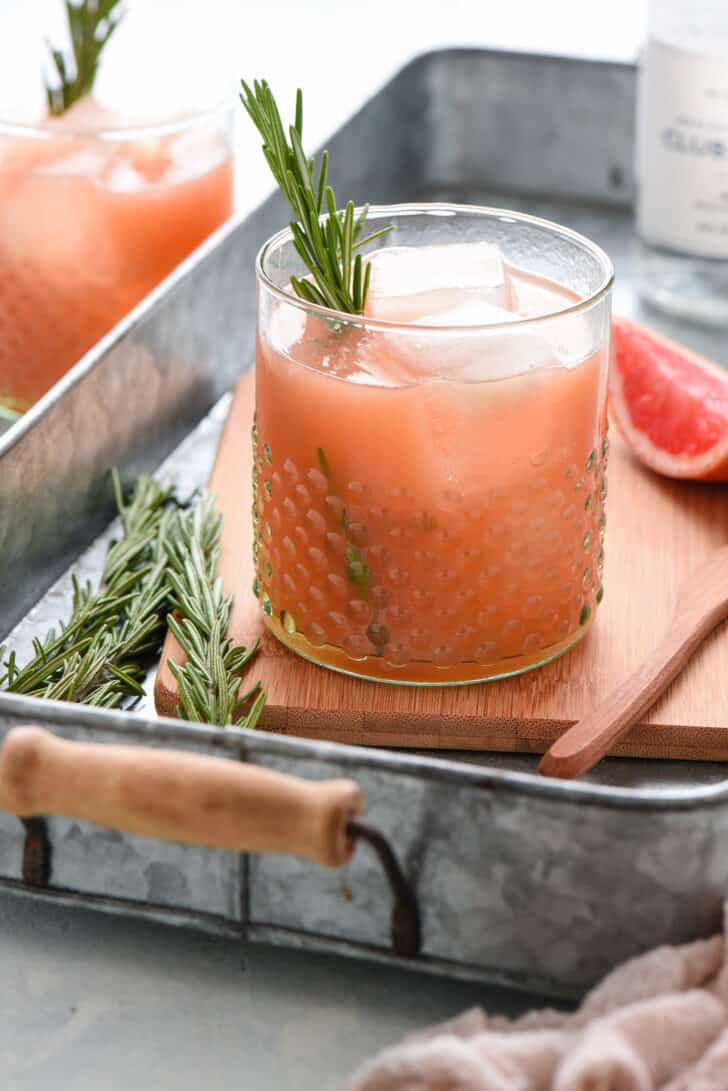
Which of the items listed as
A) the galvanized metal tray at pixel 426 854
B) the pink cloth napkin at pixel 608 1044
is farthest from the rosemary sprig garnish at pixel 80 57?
the pink cloth napkin at pixel 608 1044

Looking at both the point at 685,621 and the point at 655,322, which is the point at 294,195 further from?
the point at 655,322

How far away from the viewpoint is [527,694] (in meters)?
0.80

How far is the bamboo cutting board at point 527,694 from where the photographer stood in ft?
2.57

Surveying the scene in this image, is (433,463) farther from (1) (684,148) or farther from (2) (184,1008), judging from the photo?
(1) (684,148)

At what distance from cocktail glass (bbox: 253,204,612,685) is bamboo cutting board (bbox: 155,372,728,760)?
1 centimetres

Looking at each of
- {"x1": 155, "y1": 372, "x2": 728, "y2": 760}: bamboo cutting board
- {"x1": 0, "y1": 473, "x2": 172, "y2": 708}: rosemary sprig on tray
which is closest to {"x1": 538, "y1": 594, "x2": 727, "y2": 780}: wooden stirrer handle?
{"x1": 155, "y1": 372, "x2": 728, "y2": 760}: bamboo cutting board

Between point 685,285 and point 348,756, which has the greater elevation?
point 348,756

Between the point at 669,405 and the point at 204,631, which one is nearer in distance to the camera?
the point at 204,631

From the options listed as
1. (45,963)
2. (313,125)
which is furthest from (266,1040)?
(313,125)

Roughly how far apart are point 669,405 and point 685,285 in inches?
12.8

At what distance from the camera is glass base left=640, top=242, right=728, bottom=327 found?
51.6 inches

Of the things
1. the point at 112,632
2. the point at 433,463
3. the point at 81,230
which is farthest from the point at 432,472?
the point at 81,230

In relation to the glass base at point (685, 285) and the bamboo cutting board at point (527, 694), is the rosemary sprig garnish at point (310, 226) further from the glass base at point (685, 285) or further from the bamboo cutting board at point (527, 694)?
the glass base at point (685, 285)

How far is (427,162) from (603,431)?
0.80m
